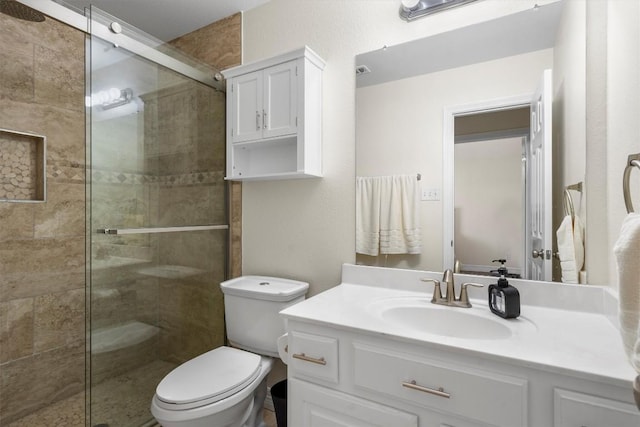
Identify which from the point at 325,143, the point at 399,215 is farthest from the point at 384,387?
the point at 325,143

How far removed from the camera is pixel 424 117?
4.89ft

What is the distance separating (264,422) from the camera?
174 cm

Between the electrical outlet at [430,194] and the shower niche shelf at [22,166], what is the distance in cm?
202

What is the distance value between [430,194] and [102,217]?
4.93 feet

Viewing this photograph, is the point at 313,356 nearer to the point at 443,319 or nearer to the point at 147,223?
the point at 443,319

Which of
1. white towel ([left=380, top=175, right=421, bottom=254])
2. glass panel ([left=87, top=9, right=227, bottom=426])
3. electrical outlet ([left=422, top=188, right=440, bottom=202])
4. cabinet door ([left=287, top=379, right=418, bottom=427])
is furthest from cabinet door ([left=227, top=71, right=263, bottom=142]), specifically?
cabinet door ([left=287, top=379, right=418, bottom=427])

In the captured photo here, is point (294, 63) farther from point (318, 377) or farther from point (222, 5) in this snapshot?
point (318, 377)

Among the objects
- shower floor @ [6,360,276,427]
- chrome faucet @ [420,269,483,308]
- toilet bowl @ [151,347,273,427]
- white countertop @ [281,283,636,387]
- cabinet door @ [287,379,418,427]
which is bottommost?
shower floor @ [6,360,276,427]

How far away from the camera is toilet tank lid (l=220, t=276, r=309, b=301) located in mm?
1619

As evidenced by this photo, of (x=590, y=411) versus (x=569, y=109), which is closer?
(x=590, y=411)

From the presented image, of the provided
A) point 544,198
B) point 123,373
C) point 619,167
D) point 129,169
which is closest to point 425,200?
point 544,198

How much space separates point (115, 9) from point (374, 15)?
1659 millimetres

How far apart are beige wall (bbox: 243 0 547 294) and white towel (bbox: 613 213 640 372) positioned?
1.10 m

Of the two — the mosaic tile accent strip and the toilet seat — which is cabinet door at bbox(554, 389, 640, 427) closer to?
the toilet seat
